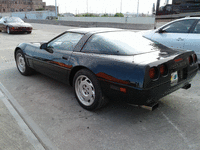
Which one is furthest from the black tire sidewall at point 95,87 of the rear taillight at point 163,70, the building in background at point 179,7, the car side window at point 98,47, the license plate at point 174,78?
the building in background at point 179,7

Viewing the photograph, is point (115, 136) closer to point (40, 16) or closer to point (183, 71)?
point (183, 71)

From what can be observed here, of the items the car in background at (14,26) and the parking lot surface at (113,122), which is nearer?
the parking lot surface at (113,122)

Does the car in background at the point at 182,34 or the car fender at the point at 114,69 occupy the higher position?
the car in background at the point at 182,34

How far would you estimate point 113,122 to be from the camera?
2.82m

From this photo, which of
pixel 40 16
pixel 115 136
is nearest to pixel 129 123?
pixel 115 136

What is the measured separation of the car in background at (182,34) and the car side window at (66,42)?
133 inches

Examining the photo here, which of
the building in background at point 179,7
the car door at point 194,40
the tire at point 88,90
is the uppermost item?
the building in background at point 179,7

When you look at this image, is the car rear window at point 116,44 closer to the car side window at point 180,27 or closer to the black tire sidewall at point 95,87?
the black tire sidewall at point 95,87

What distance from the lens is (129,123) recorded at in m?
2.80

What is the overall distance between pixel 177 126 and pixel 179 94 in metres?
1.27

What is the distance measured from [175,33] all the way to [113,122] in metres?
4.07

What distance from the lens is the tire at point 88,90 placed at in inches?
113

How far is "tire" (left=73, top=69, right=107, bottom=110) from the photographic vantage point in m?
2.87

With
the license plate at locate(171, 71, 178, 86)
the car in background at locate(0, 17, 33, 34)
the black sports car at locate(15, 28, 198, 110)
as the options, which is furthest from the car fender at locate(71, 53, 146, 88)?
the car in background at locate(0, 17, 33, 34)
